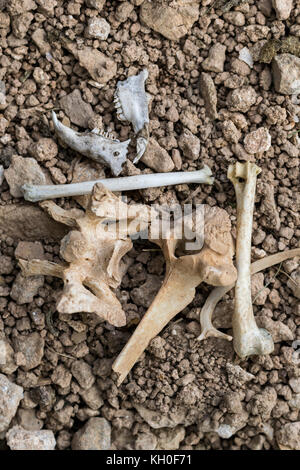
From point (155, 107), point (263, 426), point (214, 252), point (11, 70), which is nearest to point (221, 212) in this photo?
point (214, 252)

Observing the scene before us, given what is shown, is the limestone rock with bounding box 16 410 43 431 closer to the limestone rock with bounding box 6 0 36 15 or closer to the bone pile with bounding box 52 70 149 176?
the bone pile with bounding box 52 70 149 176

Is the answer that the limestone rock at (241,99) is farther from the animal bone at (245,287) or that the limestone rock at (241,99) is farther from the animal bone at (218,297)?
the animal bone at (218,297)

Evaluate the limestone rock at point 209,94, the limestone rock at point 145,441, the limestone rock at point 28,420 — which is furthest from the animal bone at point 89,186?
the limestone rock at point 145,441

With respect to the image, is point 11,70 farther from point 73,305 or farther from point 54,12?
point 73,305

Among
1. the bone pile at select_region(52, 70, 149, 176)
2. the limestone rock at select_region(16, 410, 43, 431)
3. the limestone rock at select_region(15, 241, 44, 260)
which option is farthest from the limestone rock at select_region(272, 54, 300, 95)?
the limestone rock at select_region(16, 410, 43, 431)

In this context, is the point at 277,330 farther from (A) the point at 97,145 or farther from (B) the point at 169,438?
(A) the point at 97,145

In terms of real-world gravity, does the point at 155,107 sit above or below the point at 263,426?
above
